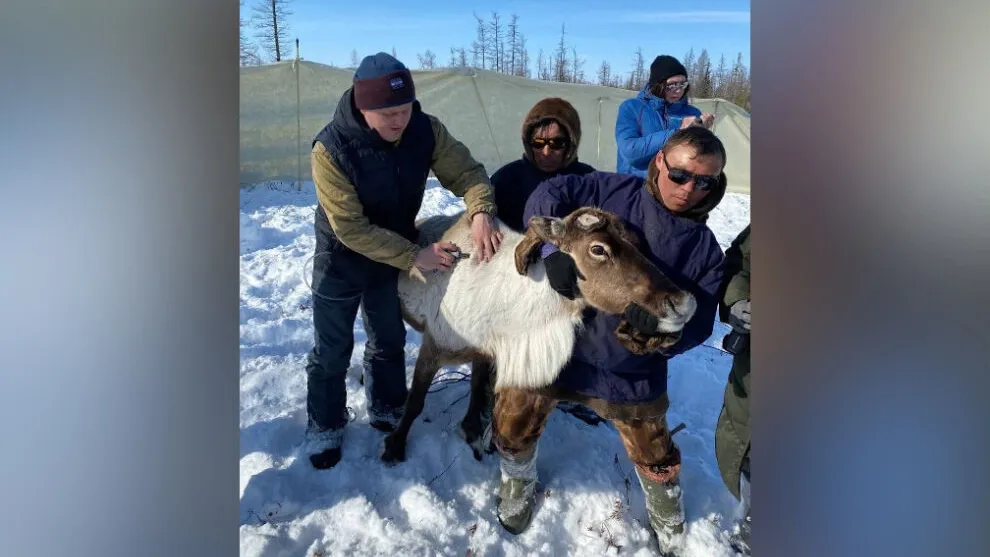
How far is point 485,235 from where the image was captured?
258 cm

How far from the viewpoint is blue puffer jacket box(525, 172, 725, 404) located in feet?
6.87

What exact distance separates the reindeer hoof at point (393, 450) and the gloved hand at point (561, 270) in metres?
1.40

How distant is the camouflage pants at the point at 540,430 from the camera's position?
7.98 feet

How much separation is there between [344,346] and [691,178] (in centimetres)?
194

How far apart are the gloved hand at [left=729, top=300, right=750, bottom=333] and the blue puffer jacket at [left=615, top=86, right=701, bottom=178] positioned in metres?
1.82

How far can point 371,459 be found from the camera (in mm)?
2939

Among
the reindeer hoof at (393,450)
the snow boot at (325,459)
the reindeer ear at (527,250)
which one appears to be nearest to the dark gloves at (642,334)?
the reindeer ear at (527,250)

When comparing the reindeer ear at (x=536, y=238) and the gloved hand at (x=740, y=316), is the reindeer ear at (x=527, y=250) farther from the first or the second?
the gloved hand at (x=740, y=316)

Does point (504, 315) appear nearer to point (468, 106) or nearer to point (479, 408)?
point (479, 408)

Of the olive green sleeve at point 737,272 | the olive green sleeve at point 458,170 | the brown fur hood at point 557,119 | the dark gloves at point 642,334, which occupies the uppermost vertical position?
the brown fur hood at point 557,119

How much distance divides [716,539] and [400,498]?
1.49 m
